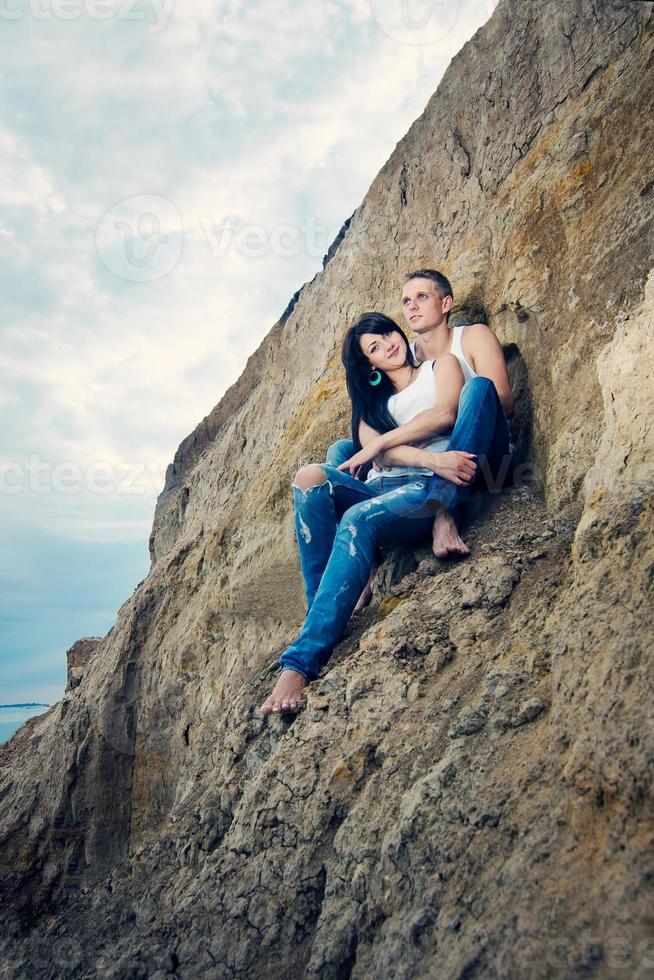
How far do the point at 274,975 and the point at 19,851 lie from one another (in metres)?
4.85

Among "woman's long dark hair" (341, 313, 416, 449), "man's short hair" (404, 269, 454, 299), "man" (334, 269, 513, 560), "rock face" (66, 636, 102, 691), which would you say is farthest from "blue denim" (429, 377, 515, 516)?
"rock face" (66, 636, 102, 691)

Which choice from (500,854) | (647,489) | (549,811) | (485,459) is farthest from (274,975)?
(485,459)

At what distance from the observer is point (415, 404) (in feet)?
15.6

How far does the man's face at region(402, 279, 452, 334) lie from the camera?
4.97 meters

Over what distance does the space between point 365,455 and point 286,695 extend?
1642 millimetres

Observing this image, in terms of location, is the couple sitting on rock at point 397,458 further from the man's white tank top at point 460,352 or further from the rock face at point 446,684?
the rock face at point 446,684

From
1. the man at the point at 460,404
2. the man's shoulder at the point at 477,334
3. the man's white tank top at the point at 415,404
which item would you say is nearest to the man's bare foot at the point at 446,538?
Answer: the man at the point at 460,404

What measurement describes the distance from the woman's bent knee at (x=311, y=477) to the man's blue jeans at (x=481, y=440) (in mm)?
753

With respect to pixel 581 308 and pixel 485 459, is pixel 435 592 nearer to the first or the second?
pixel 485 459

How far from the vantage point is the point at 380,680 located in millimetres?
3551

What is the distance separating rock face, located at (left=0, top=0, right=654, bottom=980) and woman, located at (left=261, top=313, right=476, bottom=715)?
0.72ft

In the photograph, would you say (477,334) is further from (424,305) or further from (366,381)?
(366,381)

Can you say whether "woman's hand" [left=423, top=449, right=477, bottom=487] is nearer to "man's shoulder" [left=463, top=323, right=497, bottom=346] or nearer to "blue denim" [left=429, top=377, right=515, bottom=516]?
"blue denim" [left=429, top=377, right=515, bottom=516]

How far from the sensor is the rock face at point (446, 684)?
7.50 ft
